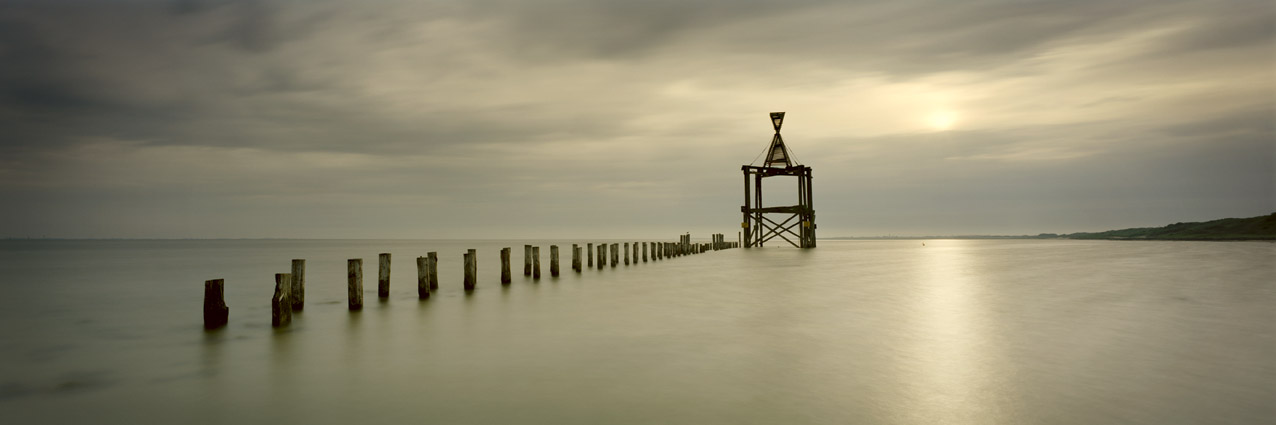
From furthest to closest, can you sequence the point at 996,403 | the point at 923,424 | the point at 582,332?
the point at 582,332 < the point at 996,403 < the point at 923,424

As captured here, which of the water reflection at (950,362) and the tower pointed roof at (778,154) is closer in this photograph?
the water reflection at (950,362)

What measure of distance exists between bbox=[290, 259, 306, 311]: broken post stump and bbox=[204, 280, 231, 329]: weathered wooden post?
3.56 feet

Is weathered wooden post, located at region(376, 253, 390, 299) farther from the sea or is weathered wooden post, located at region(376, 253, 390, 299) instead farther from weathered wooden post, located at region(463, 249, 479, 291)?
weathered wooden post, located at region(463, 249, 479, 291)

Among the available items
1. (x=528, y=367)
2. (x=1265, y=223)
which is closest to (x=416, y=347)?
(x=528, y=367)

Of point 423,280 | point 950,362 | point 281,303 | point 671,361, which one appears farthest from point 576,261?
point 950,362

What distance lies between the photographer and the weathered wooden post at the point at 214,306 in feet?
30.9

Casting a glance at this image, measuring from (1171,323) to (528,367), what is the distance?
850cm

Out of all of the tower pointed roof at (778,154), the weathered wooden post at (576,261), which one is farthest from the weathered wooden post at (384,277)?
the tower pointed roof at (778,154)

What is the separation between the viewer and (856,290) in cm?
1492

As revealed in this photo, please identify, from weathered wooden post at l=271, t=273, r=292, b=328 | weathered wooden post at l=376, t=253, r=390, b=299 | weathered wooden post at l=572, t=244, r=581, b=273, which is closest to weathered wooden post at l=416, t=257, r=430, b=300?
weathered wooden post at l=376, t=253, r=390, b=299

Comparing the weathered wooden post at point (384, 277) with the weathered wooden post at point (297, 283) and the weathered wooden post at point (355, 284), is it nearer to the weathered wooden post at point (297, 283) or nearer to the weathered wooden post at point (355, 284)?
the weathered wooden post at point (355, 284)

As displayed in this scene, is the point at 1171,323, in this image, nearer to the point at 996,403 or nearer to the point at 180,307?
the point at 996,403

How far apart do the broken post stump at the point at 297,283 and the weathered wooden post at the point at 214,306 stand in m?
1.09

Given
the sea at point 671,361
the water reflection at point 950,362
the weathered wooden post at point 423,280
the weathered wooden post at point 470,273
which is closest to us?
the water reflection at point 950,362
